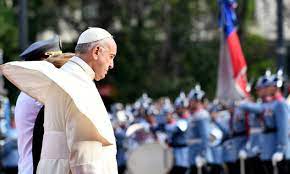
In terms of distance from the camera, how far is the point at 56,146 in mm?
5402

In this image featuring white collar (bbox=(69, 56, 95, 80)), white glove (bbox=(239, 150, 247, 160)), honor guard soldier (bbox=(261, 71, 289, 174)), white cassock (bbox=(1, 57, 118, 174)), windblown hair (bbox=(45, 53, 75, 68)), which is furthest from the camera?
white glove (bbox=(239, 150, 247, 160))

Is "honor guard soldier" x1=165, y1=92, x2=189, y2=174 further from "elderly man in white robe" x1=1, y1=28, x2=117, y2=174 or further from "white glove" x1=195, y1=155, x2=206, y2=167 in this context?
"elderly man in white robe" x1=1, y1=28, x2=117, y2=174

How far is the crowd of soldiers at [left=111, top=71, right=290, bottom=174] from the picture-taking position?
15422mm

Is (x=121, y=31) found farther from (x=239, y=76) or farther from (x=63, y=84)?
(x=63, y=84)

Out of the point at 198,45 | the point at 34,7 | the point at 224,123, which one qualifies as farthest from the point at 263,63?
the point at 224,123

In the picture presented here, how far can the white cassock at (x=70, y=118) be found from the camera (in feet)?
17.3

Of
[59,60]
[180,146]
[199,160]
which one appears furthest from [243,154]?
[59,60]

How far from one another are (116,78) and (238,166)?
16.9 metres

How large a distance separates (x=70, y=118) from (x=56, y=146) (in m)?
0.20

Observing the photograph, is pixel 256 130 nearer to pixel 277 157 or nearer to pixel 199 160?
pixel 277 157

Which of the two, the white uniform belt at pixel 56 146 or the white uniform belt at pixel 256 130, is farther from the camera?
the white uniform belt at pixel 256 130

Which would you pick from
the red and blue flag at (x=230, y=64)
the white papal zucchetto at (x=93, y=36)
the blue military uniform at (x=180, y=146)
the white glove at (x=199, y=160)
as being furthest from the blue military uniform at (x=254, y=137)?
the white papal zucchetto at (x=93, y=36)

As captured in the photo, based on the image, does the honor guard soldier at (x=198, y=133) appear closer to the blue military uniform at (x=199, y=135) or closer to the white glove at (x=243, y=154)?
the blue military uniform at (x=199, y=135)

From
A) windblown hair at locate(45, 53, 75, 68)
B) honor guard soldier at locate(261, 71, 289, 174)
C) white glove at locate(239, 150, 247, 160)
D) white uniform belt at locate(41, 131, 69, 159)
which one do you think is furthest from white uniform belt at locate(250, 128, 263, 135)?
white uniform belt at locate(41, 131, 69, 159)
